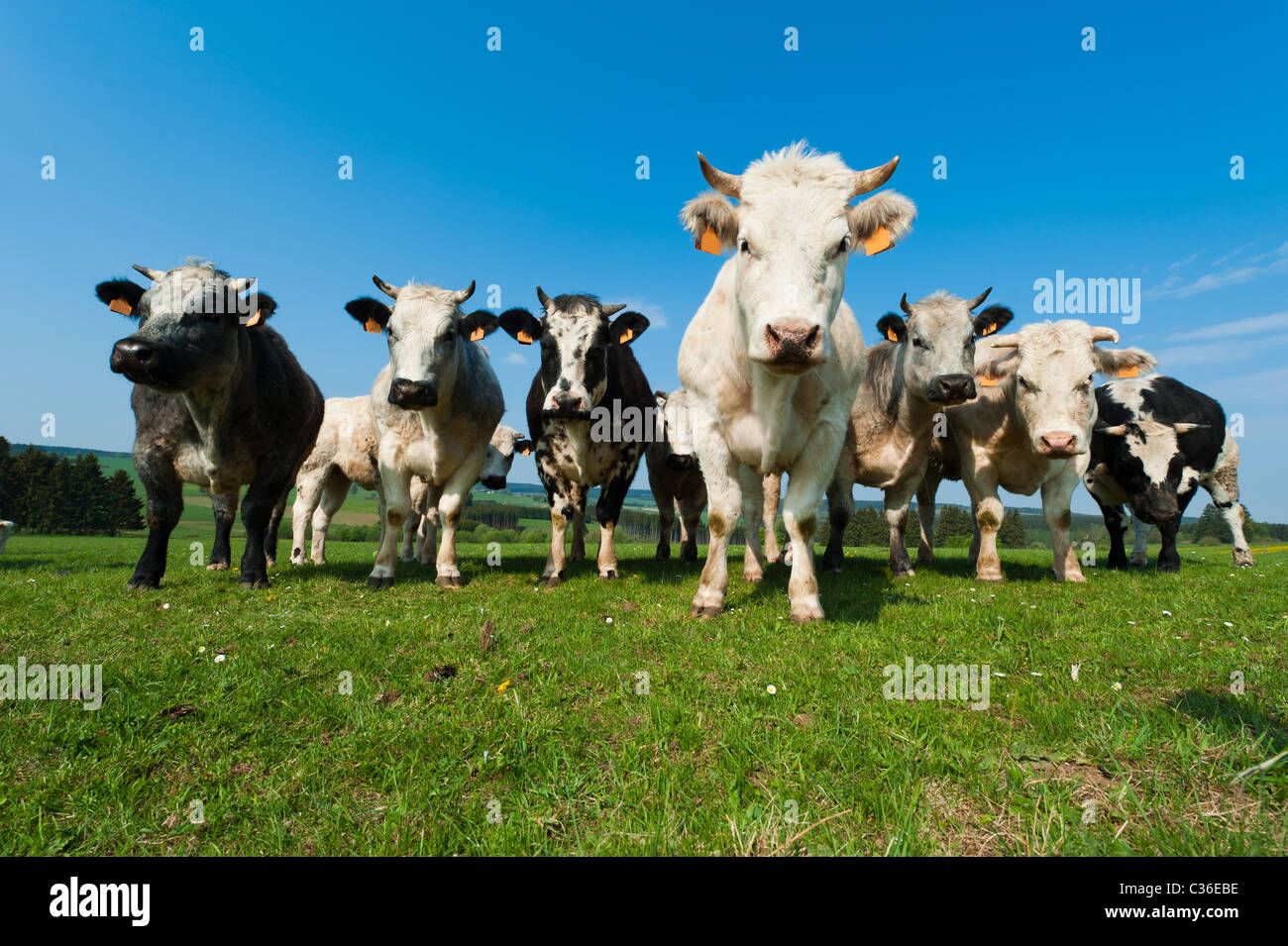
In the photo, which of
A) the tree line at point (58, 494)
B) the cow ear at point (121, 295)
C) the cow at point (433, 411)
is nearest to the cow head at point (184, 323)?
the cow ear at point (121, 295)

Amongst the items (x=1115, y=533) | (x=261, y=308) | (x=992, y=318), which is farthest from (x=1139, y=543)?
(x=261, y=308)

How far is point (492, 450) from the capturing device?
679 inches

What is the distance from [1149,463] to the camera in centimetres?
953

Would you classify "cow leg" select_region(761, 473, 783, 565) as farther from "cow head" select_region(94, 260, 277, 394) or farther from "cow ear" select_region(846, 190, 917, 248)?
"cow head" select_region(94, 260, 277, 394)

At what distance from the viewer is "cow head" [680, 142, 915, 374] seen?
4.21m

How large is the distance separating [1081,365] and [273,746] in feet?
30.3

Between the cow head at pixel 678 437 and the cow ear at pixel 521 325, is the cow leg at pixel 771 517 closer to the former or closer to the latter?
the cow head at pixel 678 437

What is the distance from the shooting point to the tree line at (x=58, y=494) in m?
44.1

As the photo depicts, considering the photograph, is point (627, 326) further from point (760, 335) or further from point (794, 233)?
point (760, 335)

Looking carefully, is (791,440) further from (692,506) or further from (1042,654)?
(692,506)

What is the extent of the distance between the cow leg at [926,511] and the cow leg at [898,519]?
8.71ft

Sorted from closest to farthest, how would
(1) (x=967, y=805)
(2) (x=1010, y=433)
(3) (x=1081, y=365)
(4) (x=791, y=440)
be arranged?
1. (1) (x=967, y=805)
2. (4) (x=791, y=440)
3. (3) (x=1081, y=365)
4. (2) (x=1010, y=433)
